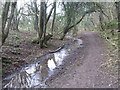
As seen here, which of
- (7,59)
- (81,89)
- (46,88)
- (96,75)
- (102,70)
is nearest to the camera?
(81,89)

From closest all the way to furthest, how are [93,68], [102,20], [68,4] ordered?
[93,68] → [68,4] → [102,20]

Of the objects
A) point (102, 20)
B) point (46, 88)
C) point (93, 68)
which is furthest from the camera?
point (102, 20)

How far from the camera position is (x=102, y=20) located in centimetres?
3102

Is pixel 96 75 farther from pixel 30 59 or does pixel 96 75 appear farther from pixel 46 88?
pixel 30 59

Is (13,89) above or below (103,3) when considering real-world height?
below

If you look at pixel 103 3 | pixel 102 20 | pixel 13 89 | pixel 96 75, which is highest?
pixel 103 3

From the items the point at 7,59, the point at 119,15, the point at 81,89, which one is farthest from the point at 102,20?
the point at 81,89

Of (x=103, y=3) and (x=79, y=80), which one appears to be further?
(x=103, y=3)

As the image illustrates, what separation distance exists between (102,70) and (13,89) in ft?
15.3

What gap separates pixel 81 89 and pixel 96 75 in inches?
64.5

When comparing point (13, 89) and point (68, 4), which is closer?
point (13, 89)

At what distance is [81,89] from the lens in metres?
6.72

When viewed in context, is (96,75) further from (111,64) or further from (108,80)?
(111,64)

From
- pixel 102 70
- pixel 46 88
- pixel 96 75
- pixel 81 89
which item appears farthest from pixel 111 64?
pixel 46 88
